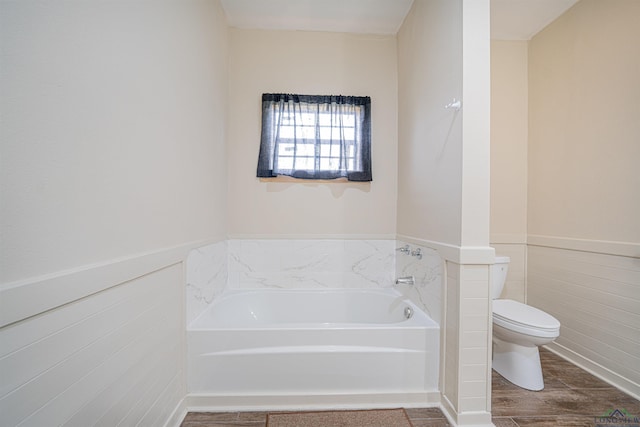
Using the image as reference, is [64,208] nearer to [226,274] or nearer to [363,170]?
[226,274]

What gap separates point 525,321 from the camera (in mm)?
1730

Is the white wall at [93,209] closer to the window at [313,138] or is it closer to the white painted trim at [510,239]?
the window at [313,138]

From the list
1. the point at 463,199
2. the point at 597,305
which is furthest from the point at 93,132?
the point at 597,305

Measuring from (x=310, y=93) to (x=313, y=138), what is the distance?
0.41 m

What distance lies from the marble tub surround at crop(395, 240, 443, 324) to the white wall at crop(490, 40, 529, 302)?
93 cm

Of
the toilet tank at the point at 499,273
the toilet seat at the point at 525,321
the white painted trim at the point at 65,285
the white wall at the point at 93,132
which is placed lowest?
the toilet seat at the point at 525,321

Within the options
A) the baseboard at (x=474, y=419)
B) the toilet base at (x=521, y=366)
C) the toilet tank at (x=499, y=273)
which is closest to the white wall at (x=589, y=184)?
the toilet tank at (x=499, y=273)

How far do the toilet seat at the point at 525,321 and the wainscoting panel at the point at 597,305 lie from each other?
0.46 metres

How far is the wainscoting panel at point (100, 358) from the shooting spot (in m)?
0.66

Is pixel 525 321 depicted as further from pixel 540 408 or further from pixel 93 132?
pixel 93 132

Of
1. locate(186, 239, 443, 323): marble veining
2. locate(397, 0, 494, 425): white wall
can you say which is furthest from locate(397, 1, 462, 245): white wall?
locate(186, 239, 443, 323): marble veining

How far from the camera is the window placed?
2.39 meters

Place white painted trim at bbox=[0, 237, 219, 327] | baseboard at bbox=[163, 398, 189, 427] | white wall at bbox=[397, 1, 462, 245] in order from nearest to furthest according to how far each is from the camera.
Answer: white painted trim at bbox=[0, 237, 219, 327] < baseboard at bbox=[163, 398, 189, 427] < white wall at bbox=[397, 1, 462, 245]

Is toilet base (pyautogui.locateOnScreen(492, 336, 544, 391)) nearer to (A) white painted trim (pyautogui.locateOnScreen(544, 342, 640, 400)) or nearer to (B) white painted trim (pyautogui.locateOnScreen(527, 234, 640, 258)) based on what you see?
(A) white painted trim (pyautogui.locateOnScreen(544, 342, 640, 400))
